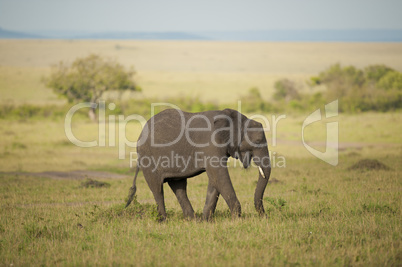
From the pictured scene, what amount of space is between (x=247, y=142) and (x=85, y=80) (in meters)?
36.3

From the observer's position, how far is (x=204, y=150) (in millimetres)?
9852

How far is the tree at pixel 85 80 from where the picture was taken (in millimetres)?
44375

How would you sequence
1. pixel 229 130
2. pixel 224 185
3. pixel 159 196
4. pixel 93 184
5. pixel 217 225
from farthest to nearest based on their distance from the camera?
pixel 93 184 < pixel 159 196 < pixel 229 130 < pixel 224 185 < pixel 217 225

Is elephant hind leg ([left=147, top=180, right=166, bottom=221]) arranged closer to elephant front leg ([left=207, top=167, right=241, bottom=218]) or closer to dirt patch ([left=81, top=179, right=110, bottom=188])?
elephant front leg ([left=207, top=167, right=241, bottom=218])

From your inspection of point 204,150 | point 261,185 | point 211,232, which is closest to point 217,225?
point 211,232

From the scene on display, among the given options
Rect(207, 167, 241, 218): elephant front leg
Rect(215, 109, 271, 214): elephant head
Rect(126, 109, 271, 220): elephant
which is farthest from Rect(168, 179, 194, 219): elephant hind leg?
Rect(215, 109, 271, 214): elephant head

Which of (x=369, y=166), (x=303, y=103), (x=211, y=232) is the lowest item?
(x=211, y=232)

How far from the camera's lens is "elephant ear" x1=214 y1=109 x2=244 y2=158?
32.3 ft

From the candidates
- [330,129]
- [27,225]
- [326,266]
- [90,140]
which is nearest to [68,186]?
[27,225]

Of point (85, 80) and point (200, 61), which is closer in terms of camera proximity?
point (85, 80)

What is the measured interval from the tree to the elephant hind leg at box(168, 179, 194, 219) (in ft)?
116

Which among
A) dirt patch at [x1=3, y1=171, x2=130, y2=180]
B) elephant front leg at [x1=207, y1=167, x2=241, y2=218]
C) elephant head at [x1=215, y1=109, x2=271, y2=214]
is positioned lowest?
dirt patch at [x1=3, y1=171, x2=130, y2=180]

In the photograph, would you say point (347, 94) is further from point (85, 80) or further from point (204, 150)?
point (204, 150)

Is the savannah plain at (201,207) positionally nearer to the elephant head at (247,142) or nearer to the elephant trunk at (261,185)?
the elephant trunk at (261,185)
